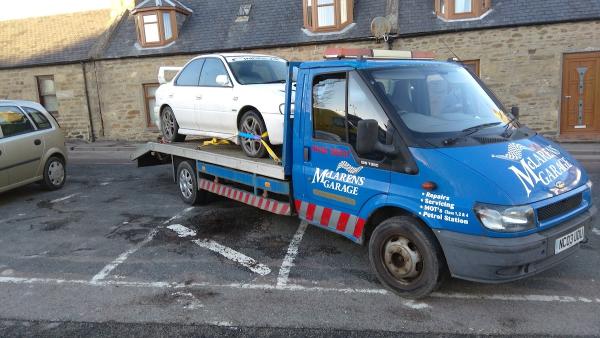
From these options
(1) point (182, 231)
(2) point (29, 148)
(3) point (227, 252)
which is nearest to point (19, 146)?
(2) point (29, 148)

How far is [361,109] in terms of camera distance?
4301 mm

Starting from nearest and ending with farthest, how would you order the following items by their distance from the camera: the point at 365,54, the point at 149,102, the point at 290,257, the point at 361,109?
the point at 361,109, the point at 365,54, the point at 290,257, the point at 149,102

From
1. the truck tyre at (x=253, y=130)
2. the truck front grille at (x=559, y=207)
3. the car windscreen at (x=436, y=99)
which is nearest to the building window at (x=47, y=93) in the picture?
the truck tyre at (x=253, y=130)

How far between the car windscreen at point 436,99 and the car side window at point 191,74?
3.87m

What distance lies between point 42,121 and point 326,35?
9.87 m

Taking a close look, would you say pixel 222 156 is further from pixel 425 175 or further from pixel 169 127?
pixel 425 175

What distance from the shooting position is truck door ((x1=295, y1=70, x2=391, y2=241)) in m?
4.21

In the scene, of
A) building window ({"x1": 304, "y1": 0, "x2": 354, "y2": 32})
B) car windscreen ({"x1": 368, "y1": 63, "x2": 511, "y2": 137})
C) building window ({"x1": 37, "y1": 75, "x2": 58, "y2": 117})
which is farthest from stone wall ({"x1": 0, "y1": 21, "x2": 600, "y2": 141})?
car windscreen ({"x1": 368, "y1": 63, "x2": 511, "y2": 137})

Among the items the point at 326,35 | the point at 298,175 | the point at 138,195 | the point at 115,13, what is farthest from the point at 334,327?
the point at 115,13

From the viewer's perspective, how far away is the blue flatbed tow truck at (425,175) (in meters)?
3.55

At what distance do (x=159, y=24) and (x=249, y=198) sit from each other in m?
14.0

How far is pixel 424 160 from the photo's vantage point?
3771mm

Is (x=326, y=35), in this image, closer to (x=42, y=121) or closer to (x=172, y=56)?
(x=172, y=56)

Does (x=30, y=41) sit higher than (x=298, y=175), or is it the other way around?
(x=30, y=41)
